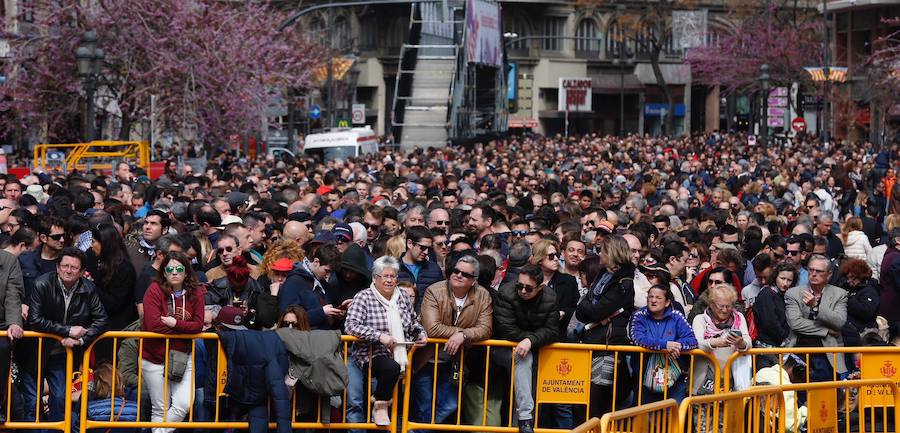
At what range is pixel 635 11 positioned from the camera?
310 feet

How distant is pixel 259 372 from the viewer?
1059 cm

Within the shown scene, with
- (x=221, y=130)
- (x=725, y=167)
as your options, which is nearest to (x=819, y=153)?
(x=725, y=167)

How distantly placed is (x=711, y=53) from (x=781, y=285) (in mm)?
75800

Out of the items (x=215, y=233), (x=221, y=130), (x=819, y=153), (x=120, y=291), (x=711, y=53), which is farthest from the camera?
(x=711, y=53)

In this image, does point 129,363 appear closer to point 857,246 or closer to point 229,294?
point 229,294

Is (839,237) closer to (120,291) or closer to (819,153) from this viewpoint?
(120,291)

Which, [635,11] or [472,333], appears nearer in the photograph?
[472,333]

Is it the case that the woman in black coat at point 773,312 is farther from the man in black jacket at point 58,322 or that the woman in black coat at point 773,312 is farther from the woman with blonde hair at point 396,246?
the man in black jacket at point 58,322

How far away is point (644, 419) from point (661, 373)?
2782 mm

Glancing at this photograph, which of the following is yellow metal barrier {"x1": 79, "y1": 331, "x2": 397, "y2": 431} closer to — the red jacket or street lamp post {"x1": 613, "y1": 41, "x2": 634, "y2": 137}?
the red jacket

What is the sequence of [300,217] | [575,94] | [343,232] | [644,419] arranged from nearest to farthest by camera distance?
[644,419] → [343,232] → [300,217] → [575,94]

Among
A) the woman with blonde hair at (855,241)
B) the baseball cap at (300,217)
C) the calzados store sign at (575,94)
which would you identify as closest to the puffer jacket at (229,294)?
the baseball cap at (300,217)

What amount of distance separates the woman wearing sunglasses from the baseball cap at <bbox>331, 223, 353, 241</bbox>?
2.85 meters

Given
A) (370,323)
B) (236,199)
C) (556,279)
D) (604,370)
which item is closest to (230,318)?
(370,323)
